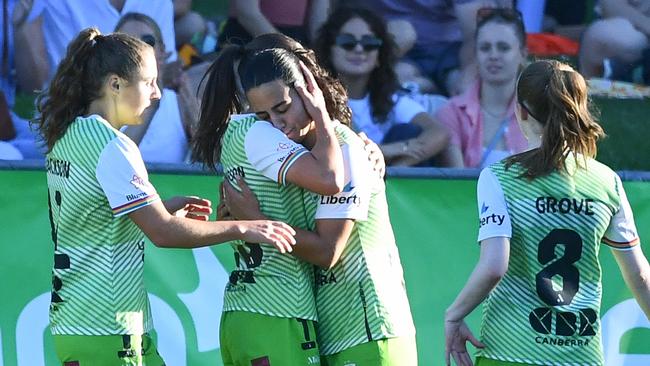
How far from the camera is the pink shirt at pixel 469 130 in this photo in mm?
7289

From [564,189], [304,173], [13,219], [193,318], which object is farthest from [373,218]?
[13,219]

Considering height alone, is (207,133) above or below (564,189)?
above

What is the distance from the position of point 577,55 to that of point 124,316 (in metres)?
4.52

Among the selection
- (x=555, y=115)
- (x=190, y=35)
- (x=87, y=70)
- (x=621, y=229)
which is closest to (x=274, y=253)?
(x=87, y=70)

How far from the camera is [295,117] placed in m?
4.10

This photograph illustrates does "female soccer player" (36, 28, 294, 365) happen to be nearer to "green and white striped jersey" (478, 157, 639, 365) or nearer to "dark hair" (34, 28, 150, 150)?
"dark hair" (34, 28, 150, 150)

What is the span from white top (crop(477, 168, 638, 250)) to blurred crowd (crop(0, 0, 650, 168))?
286cm

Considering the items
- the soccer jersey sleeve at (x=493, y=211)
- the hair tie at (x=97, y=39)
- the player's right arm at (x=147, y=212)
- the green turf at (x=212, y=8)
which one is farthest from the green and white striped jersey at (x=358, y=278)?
the green turf at (x=212, y=8)

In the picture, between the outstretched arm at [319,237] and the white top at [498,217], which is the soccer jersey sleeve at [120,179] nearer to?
the outstretched arm at [319,237]

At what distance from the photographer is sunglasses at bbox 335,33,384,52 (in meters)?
7.26

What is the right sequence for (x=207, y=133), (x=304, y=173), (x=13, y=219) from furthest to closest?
1. (x=13, y=219)
2. (x=207, y=133)
3. (x=304, y=173)

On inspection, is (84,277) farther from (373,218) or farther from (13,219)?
(13,219)

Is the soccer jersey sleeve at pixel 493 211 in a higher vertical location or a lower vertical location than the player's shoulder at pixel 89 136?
lower

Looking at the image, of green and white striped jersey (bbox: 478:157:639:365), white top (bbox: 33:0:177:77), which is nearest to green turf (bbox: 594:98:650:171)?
white top (bbox: 33:0:177:77)
